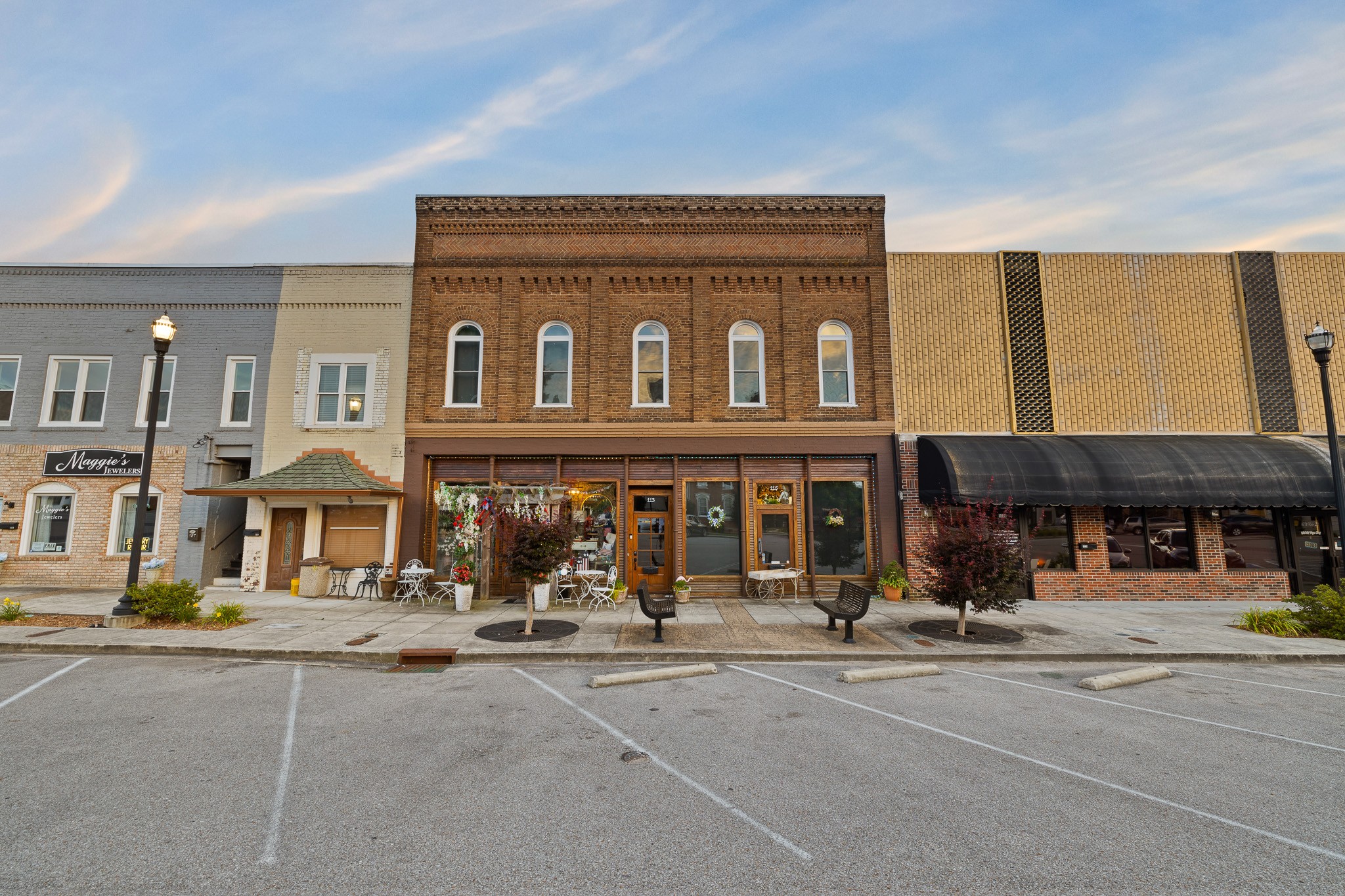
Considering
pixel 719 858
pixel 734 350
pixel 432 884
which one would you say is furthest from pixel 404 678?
pixel 734 350

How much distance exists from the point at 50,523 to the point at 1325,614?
3109 centimetres

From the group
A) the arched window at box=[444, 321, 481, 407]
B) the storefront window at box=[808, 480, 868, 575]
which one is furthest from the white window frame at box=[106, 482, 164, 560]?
the storefront window at box=[808, 480, 868, 575]

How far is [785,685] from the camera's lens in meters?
8.00

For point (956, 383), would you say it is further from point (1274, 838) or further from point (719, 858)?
point (719, 858)

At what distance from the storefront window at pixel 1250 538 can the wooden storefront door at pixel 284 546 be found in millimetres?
25171

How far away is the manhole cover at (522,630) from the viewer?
408 inches

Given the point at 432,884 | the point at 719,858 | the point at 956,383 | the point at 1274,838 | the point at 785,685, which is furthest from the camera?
the point at 956,383

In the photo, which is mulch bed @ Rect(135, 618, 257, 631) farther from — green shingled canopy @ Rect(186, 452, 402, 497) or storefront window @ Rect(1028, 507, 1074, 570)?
storefront window @ Rect(1028, 507, 1074, 570)

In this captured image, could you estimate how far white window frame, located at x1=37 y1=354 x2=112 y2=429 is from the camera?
16062mm

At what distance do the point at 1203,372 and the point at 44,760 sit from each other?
24.3 meters

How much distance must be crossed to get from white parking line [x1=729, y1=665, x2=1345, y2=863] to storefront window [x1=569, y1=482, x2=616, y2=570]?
795 centimetres

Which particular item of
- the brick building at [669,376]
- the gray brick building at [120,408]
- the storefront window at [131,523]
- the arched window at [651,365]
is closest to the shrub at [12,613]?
the gray brick building at [120,408]

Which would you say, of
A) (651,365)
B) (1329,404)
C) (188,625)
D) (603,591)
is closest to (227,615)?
(188,625)

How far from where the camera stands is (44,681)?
782 centimetres
